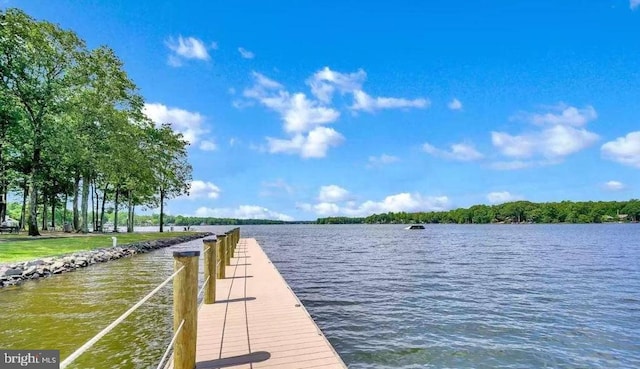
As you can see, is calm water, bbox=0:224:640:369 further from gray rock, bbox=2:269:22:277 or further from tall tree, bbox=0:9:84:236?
tall tree, bbox=0:9:84:236

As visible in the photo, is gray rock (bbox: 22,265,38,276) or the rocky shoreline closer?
the rocky shoreline

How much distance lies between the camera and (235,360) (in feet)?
18.3

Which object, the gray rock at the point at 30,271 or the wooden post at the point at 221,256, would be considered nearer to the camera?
the wooden post at the point at 221,256

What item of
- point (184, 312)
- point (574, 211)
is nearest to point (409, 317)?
point (184, 312)

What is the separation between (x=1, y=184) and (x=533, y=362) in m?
42.0

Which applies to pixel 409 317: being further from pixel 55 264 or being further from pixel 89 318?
pixel 55 264

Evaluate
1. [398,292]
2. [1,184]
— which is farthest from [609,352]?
[1,184]

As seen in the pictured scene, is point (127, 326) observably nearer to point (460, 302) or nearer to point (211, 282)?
point (211, 282)

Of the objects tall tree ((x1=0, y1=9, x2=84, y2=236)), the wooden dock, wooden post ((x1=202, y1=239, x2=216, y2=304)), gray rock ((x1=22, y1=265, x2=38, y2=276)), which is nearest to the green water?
gray rock ((x1=22, y1=265, x2=38, y2=276))

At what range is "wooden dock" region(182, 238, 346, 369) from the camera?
5.52 meters

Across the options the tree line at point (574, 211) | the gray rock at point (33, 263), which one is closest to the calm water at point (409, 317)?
the gray rock at point (33, 263)

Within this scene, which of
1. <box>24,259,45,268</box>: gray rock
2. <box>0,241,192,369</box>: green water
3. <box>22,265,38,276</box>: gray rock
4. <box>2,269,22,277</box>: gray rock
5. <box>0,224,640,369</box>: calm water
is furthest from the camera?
<box>24,259,45,268</box>: gray rock

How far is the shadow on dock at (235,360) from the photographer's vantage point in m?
5.38

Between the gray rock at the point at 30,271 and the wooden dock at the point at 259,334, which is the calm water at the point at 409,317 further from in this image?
the wooden dock at the point at 259,334
